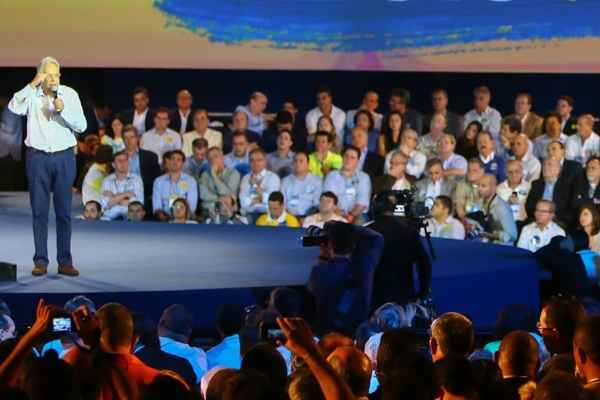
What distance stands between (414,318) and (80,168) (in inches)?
214

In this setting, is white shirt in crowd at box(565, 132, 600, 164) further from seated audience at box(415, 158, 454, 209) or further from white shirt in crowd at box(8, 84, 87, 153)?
white shirt in crowd at box(8, 84, 87, 153)

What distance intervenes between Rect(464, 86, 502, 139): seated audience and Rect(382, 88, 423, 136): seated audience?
405 millimetres

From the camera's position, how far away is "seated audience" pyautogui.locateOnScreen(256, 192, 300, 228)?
411 inches

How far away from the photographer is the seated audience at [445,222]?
32.9 feet

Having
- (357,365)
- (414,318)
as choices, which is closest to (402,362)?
(357,365)

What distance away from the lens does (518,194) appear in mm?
10508

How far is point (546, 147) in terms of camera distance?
427 inches

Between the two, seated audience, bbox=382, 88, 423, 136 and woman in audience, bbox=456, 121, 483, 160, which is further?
seated audience, bbox=382, 88, 423, 136

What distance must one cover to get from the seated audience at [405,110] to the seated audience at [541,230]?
1786 millimetres

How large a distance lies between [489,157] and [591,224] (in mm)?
1359

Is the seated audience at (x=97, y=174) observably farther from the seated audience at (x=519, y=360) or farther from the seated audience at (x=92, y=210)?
the seated audience at (x=519, y=360)

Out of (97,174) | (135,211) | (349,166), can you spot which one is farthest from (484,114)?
(97,174)

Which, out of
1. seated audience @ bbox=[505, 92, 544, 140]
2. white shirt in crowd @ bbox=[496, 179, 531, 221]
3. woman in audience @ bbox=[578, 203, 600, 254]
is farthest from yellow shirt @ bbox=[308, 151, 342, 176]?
woman in audience @ bbox=[578, 203, 600, 254]

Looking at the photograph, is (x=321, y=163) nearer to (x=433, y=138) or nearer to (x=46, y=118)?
(x=433, y=138)
